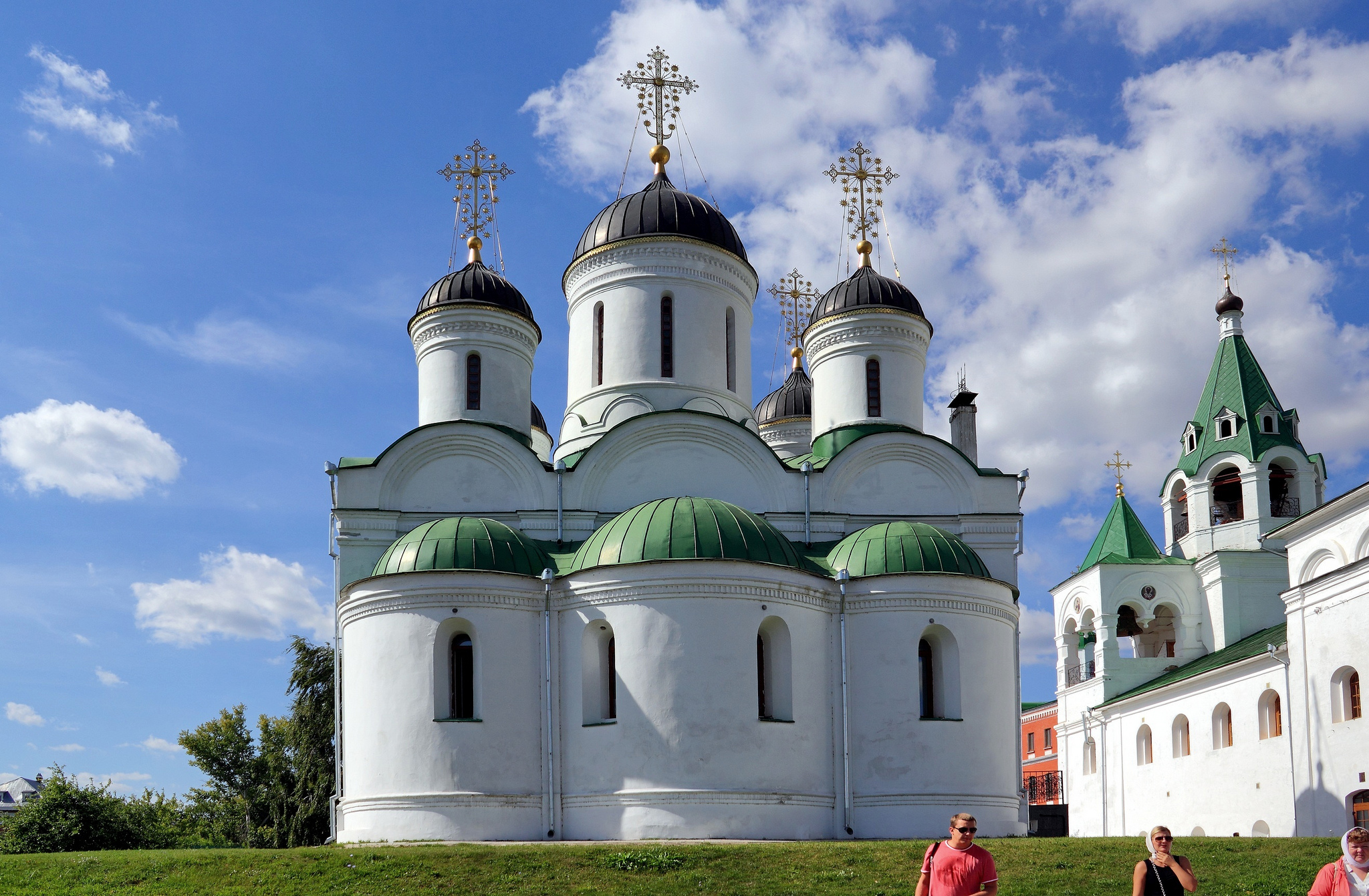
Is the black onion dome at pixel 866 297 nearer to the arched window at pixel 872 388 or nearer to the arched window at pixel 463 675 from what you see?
the arched window at pixel 872 388

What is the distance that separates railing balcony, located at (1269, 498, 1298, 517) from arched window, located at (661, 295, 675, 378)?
15642 mm

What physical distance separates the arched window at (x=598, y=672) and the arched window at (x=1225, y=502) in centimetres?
1884

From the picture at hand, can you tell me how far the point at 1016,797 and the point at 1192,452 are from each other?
1549 cm

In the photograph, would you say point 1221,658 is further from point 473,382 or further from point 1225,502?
point 473,382

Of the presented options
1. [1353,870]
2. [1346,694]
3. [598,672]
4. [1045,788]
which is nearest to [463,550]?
[598,672]

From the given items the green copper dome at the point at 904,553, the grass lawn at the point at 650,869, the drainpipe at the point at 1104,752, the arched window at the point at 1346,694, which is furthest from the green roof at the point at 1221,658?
the grass lawn at the point at 650,869

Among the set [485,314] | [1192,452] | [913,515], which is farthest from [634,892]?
[1192,452]

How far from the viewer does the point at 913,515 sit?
20328mm

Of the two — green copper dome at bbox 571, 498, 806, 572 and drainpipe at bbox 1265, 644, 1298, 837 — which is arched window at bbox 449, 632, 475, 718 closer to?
green copper dome at bbox 571, 498, 806, 572

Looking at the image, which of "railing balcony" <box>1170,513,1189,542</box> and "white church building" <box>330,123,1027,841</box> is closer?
"white church building" <box>330,123,1027,841</box>

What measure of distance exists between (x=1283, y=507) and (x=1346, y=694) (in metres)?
11.0

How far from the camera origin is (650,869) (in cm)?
1293

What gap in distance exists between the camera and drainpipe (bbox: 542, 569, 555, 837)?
16375 mm

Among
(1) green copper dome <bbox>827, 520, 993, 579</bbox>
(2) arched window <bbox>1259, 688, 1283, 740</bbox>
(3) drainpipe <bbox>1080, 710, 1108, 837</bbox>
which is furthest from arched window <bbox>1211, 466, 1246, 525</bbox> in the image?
(1) green copper dome <bbox>827, 520, 993, 579</bbox>
